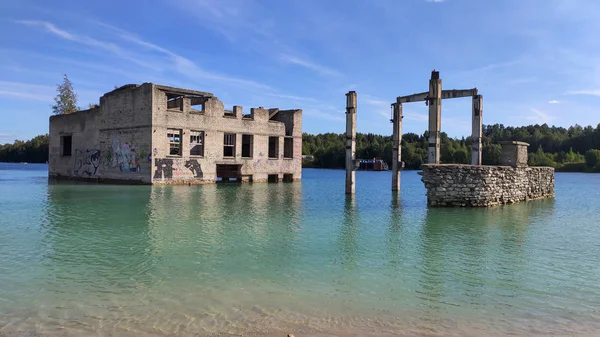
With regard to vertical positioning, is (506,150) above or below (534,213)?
above

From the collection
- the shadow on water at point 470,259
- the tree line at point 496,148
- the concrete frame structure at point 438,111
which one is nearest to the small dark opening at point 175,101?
the concrete frame structure at point 438,111

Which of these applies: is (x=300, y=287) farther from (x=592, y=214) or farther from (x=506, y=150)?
(x=506, y=150)

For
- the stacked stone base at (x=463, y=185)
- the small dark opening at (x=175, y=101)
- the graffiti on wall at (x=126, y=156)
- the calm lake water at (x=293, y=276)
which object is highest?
the small dark opening at (x=175, y=101)

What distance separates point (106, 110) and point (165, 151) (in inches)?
277

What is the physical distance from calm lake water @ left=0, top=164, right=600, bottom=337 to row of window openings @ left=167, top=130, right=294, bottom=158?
65.6 ft

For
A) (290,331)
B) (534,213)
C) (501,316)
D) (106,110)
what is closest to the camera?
(290,331)

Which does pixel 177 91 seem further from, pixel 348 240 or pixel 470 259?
pixel 470 259

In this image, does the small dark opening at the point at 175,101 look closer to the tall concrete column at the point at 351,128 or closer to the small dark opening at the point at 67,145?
the small dark opening at the point at 67,145

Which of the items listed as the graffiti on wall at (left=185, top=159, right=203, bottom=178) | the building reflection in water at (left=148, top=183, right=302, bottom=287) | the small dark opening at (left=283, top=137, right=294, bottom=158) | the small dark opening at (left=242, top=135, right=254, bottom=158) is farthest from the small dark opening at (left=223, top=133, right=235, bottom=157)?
the building reflection in water at (left=148, top=183, right=302, bottom=287)

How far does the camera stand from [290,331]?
515 centimetres

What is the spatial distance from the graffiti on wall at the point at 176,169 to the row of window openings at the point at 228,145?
98cm

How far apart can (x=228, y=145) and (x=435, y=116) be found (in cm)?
1991

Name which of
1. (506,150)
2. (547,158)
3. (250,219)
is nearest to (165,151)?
(250,219)

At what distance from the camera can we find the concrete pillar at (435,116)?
798 inches
